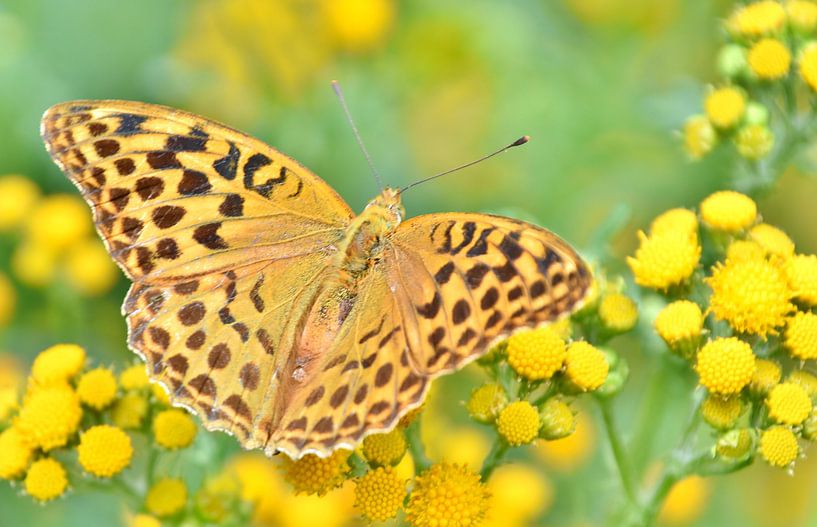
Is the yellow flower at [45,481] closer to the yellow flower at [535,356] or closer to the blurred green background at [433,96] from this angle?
the blurred green background at [433,96]

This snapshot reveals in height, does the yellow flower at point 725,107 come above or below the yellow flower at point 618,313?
above

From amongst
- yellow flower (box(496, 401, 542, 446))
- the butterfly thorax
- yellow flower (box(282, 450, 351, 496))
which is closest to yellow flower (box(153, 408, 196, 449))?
yellow flower (box(282, 450, 351, 496))

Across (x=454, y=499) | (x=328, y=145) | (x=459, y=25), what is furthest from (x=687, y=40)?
(x=454, y=499)

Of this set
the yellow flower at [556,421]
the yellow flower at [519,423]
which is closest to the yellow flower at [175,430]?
the yellow flower at [519,423]

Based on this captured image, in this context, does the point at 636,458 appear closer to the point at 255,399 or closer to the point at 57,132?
the point at 255,399

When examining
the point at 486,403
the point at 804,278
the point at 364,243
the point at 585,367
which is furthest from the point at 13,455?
the point at 804,278
